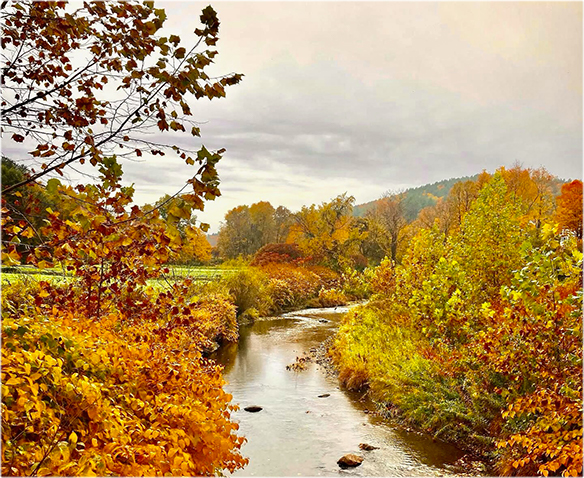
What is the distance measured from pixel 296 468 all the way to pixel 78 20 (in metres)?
5.27

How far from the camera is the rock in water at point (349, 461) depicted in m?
5.77

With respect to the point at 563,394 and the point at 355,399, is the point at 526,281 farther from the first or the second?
the point at 355,399

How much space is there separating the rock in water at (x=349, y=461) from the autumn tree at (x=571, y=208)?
24.5 m

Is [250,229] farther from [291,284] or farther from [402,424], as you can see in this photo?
[402,424]

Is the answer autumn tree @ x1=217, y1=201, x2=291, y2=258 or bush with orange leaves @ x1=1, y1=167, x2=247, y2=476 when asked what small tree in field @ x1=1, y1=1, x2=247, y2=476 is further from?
autumn tree @ x1=217, y1=201, x2=291, y2=258

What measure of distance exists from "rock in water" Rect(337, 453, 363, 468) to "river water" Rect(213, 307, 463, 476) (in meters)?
0.07

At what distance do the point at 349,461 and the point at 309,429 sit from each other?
1.30 m

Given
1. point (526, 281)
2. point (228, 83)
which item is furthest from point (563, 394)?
point (228, 83)

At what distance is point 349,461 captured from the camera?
580 centimetres

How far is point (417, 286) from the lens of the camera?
8.92 metres

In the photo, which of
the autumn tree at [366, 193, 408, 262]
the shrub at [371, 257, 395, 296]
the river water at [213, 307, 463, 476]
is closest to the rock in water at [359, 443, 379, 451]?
the river water at [213, 307, 463, 476]

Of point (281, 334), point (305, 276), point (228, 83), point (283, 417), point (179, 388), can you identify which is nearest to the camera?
point (228, 83)

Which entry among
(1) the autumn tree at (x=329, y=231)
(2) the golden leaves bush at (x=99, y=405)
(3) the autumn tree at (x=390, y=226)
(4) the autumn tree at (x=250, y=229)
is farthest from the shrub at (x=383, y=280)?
(4) the autumn tree at (x=250, y=229)

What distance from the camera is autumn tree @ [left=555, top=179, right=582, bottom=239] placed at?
26.3 meters
